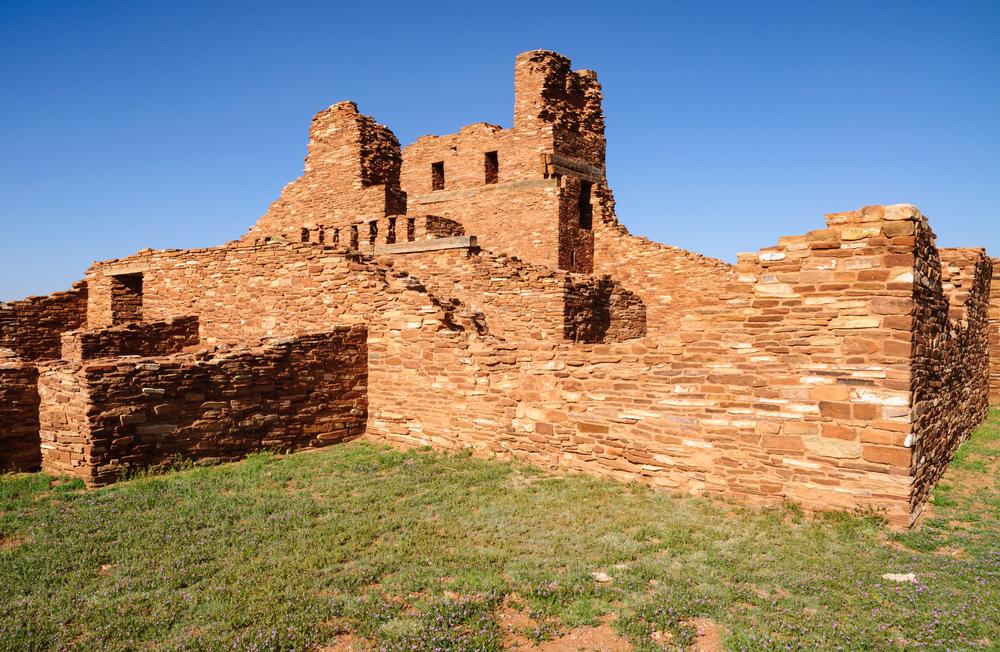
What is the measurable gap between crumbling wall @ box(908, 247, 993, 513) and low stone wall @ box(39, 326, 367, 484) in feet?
28.0

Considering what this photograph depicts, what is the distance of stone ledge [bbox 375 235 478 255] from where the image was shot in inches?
598

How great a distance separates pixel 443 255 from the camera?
1549cm

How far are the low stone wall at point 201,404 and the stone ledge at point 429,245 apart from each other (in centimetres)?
449

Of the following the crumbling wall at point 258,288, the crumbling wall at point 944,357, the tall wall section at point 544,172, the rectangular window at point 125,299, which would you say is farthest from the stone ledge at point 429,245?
the crumbling wall at point 944,357

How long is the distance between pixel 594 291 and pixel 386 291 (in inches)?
222

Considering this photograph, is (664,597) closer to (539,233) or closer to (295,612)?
(295,612)

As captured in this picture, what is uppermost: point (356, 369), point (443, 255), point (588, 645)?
point (443, 255)

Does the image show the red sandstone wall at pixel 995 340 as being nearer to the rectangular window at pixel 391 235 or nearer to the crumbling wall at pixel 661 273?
the crumbling wall at pixel 661 273

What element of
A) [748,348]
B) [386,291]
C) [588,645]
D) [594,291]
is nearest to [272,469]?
[386,291]

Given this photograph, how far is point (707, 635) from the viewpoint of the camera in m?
4.82

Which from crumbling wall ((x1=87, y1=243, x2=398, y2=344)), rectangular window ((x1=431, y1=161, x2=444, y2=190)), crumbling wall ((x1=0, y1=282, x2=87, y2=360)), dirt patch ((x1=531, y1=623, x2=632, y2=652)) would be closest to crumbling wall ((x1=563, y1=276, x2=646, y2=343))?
crumbling wall ((x1=87, y1=243, x2=398, y2=344))

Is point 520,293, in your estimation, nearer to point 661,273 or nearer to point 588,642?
point 661,273

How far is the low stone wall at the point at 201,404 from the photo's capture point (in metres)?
8.95

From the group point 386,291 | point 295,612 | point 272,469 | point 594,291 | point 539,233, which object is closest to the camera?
point 295,612
